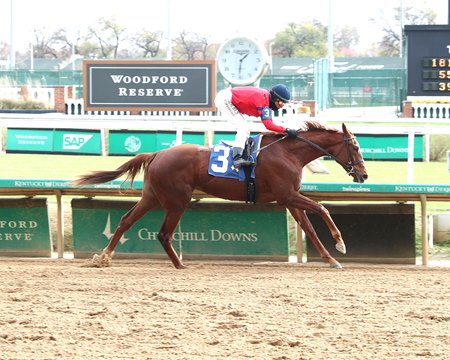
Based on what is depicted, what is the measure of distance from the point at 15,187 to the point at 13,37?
3129cm

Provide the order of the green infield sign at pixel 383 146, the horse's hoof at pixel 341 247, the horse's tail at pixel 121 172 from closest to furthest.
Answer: the horse's hoof at pixel 341 247
the horse's tail at pixel 121 172
the green infield sign at pixel 383 146

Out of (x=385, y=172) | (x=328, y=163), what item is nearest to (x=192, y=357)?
(x=385, y=172)

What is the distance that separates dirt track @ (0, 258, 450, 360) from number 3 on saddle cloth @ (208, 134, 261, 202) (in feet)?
3.03

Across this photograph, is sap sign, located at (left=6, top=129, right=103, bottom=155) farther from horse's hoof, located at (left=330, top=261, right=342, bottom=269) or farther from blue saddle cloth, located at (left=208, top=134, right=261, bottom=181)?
horse's hoof, located at (left=330, top=261, right=342, bottom=269)

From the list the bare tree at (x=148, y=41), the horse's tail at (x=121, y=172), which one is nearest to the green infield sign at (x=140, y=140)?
the horse's tail at (x=121, y=172)

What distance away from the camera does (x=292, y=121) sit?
36.5 feet

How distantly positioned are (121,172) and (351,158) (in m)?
2.42

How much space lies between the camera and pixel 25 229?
39.0ft

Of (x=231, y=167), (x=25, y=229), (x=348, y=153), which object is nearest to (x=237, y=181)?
(x=231, y=167)

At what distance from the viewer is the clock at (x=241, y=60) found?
1750cm

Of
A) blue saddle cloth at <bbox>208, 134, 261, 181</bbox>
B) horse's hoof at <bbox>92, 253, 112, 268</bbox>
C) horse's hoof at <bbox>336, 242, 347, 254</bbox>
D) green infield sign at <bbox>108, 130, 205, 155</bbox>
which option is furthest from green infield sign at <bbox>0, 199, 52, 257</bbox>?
green infield sign at <bbox>108, 130, 205, 155</bbox>

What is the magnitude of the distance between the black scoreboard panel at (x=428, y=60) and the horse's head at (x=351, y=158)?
12.8 feet

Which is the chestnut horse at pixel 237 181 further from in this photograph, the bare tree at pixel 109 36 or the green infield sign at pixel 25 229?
the bare tree at pixel 109 36

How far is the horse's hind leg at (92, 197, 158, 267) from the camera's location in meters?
10.8
